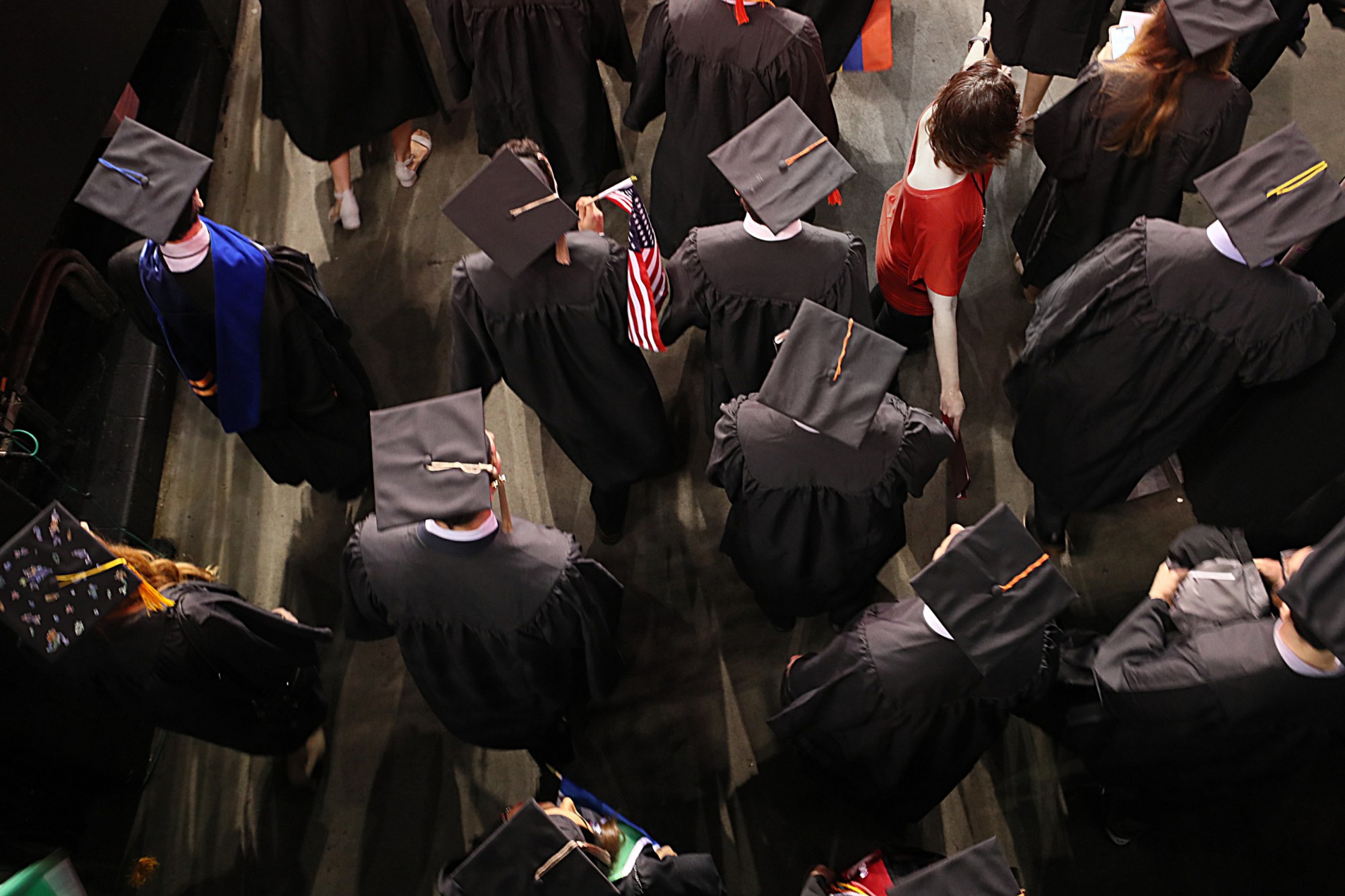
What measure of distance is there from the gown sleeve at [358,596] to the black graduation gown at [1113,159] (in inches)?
108

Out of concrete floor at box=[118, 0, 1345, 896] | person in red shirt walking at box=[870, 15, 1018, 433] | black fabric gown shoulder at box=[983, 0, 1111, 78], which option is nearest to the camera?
person in red shirt walking at box=[870, 15, 1018, 433]

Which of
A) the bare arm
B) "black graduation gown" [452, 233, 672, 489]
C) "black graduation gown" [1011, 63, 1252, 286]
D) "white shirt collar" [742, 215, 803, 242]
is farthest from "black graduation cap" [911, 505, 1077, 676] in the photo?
"black graduation gown" [1011, 63, 1252, 286]

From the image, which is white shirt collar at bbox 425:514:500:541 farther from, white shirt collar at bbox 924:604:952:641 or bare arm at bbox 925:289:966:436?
bare arm at bbox 925:289:966:436

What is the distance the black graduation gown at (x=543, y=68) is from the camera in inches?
149

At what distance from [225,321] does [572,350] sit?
3.73ft

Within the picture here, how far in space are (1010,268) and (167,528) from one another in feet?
12.7

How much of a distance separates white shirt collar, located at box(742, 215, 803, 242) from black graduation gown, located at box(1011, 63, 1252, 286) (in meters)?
1.21

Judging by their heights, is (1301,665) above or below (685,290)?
below

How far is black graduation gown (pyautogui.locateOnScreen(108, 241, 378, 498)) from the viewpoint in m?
3.12

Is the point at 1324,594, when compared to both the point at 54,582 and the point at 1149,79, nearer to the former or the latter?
the point at 1149,79

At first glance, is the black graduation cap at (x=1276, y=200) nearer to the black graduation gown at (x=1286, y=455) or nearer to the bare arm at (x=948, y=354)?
the black graduation gown at (x=1286, y=455)

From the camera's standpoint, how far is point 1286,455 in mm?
3328

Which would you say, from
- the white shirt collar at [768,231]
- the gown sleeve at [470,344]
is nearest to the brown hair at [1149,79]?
the white shirt collar at [768,231]

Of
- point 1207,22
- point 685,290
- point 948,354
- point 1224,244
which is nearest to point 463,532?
point 685,290
